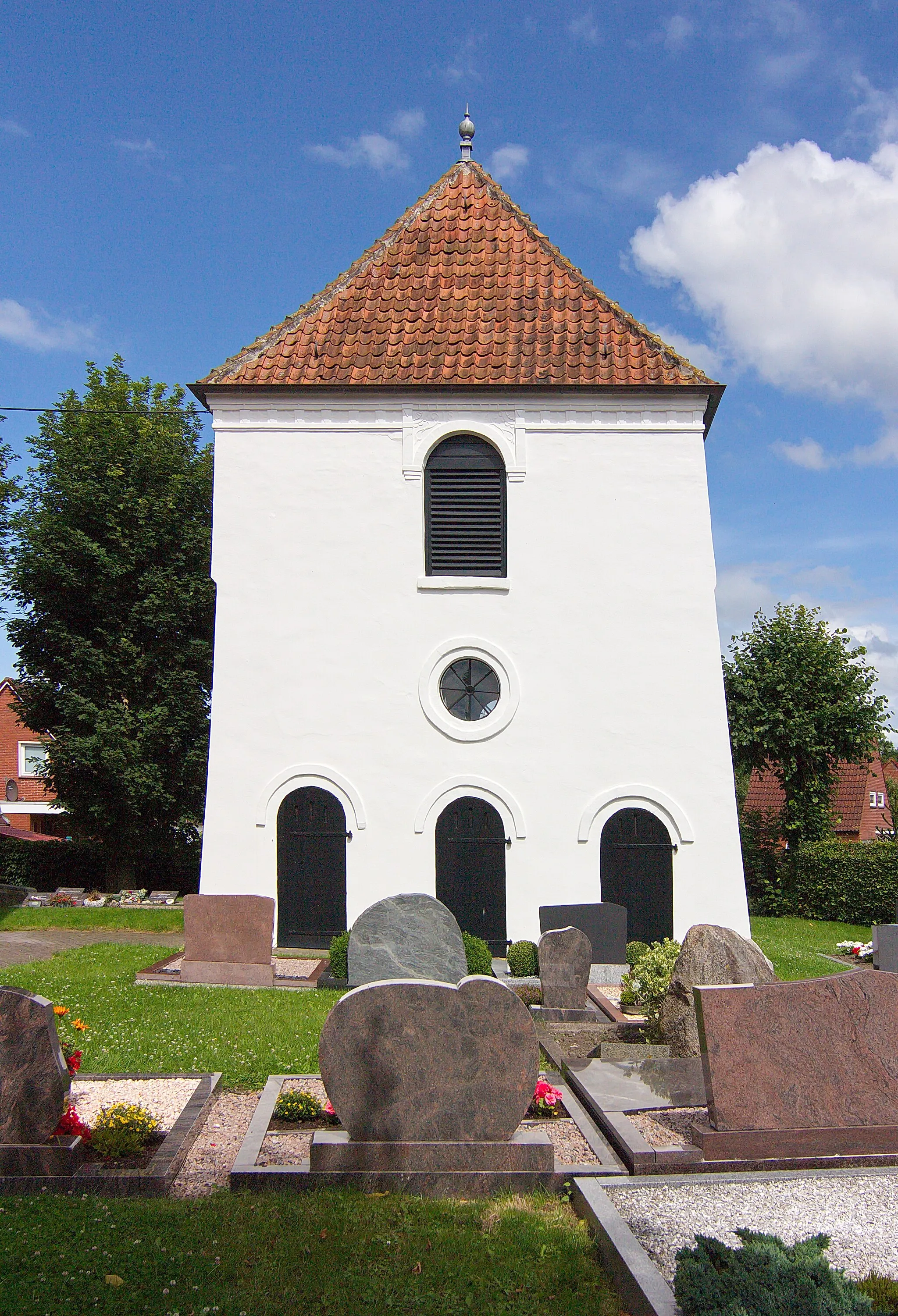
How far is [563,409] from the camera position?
15.8 meters

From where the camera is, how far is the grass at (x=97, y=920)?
63.4ft

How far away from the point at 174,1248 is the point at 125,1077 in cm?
338

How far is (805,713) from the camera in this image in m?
25.1

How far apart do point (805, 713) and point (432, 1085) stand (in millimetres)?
20865

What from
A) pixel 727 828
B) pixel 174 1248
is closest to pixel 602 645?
pixel 727 828

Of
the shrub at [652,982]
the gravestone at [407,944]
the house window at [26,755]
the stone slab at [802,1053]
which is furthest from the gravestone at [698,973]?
the house window at [26,755]

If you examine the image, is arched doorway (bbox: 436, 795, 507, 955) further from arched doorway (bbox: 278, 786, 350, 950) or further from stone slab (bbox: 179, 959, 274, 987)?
stone slab (bbox: 179, 959, 274, 987)

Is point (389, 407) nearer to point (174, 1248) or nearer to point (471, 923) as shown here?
point (471, 923)

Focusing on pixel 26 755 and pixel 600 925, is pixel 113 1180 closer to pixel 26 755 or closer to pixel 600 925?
pixel 600 925

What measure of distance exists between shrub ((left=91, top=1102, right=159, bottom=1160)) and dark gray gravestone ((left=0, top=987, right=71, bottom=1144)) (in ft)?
1.16

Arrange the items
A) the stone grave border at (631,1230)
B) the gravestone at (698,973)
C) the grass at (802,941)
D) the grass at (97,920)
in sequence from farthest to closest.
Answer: the grass at (97,920) → the grass at (802,941) → the gravestone at (698,973) → the stone grave border at (631,1230)

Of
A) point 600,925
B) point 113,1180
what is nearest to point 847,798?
point 600,925

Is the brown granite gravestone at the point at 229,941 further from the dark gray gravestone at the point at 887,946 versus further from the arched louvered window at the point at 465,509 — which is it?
the dark gray gravestone at the point at 887,946

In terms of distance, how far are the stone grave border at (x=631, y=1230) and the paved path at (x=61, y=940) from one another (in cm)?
1135
